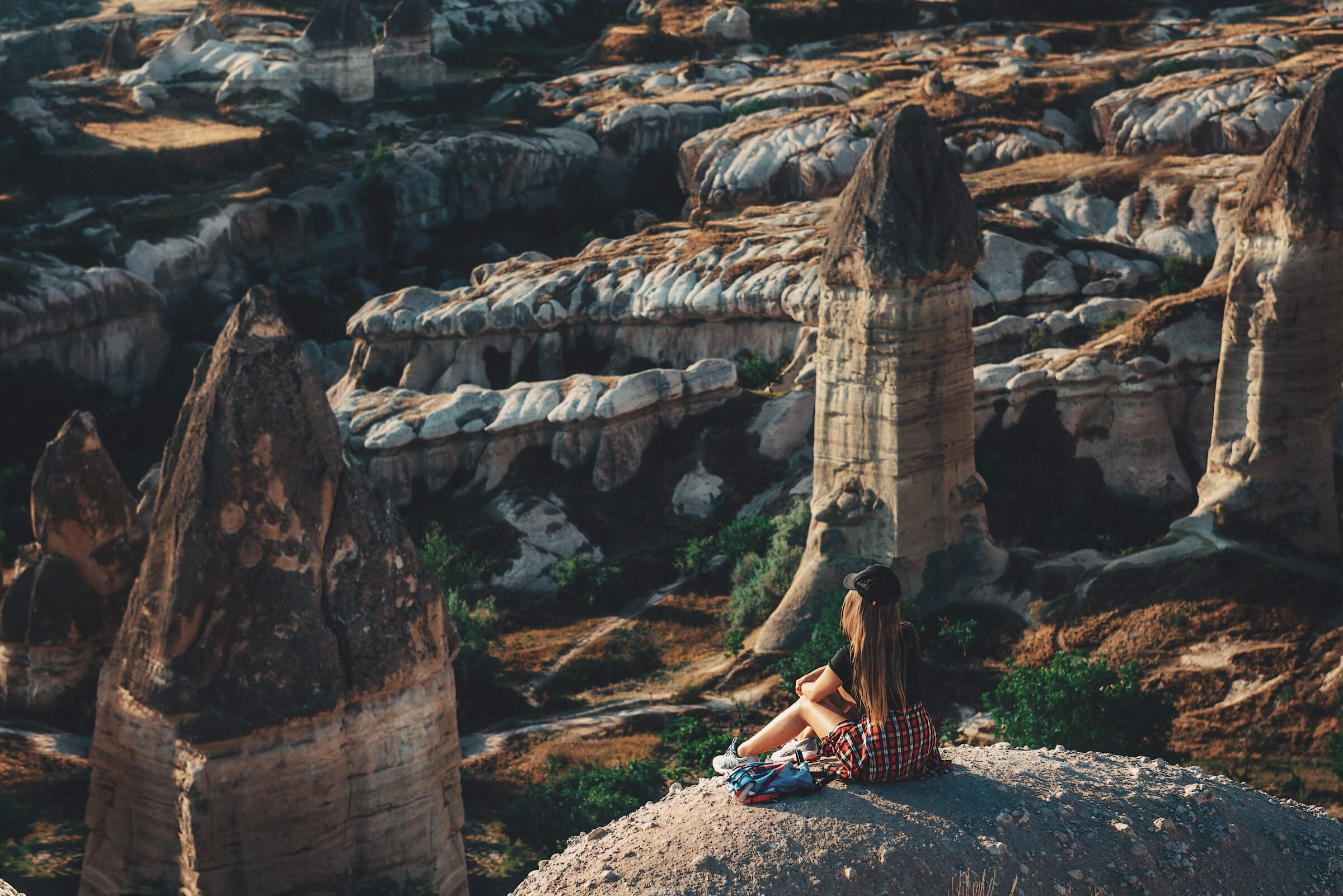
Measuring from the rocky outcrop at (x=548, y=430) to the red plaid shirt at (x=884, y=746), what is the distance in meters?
19.7

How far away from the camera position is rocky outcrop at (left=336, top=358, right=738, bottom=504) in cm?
2814

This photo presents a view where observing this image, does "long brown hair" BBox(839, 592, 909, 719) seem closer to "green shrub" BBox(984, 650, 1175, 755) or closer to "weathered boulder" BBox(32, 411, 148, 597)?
"green shrub" BBox(984, 650, 1175, 755)

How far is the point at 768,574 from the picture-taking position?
2244 cm

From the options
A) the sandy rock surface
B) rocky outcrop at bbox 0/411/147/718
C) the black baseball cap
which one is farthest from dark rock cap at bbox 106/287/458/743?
rocky outcrop at bbox 0/411/147/718

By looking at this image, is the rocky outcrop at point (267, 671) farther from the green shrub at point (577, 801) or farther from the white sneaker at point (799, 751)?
the white sneaker at point (799, 751)

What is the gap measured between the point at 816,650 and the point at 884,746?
36.9ft

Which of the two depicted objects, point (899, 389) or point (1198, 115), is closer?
point (899, 389)

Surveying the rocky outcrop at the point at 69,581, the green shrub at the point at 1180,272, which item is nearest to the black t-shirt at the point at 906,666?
the rocky outcrop at the point at 69,581

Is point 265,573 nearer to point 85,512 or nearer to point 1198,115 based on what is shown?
point 85,512

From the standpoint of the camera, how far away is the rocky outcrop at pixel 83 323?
117ft

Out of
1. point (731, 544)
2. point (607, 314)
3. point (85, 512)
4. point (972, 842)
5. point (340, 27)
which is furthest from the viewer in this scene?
point (340, 27)

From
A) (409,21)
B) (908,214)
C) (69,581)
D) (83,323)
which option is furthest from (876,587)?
(409,21)

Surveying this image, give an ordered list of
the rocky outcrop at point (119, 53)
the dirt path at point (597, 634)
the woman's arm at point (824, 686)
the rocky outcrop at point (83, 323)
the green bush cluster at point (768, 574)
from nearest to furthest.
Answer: the woman's arm at point (824, 686) → the dirt path at point (597, 634) → the green bush cluster at point (768, 574) → the rocky outcrop at point (83, 323) → the rocky outcrop at point (119, 53)

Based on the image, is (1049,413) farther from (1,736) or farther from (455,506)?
(1,736)
